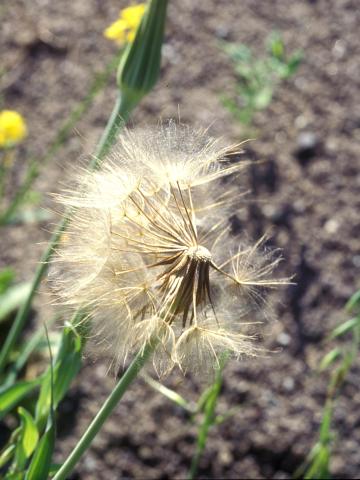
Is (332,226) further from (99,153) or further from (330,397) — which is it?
(99,153)

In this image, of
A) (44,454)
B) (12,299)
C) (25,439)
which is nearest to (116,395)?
(44,454)

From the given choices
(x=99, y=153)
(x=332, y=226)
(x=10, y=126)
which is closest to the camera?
(x=99, y=153)

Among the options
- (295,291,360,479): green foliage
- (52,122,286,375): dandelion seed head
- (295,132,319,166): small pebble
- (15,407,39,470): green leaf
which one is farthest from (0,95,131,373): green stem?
(295,132,319,166): small pebble

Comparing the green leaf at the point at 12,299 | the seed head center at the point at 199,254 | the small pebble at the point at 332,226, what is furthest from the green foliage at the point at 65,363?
the small pebble at the point at 332,226

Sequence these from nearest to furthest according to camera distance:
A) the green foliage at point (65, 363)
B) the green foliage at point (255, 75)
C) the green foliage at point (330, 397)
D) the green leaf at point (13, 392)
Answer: the green foliage at point (65, 363) < the green leaf at point (13, 392) < the green foliage at point (330, 397) < the green foliage at point (255, 75)

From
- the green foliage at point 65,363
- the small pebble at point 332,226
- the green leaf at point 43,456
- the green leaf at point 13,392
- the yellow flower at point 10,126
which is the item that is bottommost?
the green leaf at point 43,456

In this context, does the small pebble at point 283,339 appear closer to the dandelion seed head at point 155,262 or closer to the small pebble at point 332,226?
the small pebble at point 332,226

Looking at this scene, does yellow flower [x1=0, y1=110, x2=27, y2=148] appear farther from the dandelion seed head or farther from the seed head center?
the seed head center
